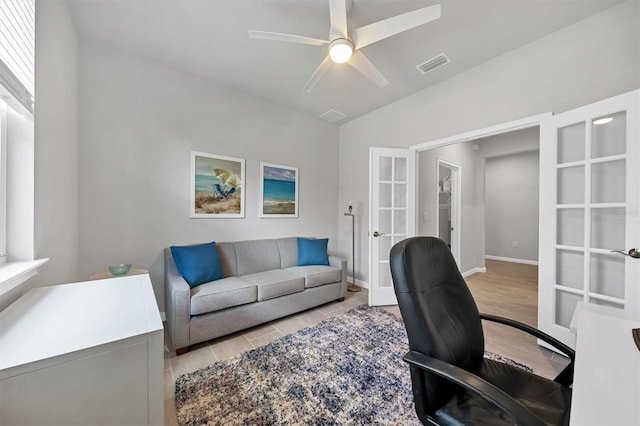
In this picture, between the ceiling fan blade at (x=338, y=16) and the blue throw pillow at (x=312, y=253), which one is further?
the blue throw pillow at (x=312, y=253)

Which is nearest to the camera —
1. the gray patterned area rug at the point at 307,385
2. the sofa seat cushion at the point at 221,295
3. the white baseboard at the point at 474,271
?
the gray patterned area rug at the point at 307,385

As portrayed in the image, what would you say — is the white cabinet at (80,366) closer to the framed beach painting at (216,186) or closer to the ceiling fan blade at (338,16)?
the framed beach painting at (216,186)

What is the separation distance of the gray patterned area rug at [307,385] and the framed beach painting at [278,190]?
1.81 meters

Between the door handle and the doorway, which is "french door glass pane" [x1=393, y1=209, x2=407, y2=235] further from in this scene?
Answer: the door handle

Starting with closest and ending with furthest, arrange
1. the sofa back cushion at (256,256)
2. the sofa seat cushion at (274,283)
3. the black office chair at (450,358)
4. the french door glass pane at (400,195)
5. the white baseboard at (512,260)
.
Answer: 1. the black office chair at (450,358)
2. the sofa seat cushion at (274,283)
3. the sofa back cushion at (256,256)
4. the french door glass pane at (400,195)
5. the white baseboard at (512,260)

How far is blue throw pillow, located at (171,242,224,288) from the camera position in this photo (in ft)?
7.76

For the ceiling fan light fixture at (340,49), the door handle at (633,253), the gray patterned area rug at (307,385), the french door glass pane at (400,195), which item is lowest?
the gray patterned area rug at (307,385)

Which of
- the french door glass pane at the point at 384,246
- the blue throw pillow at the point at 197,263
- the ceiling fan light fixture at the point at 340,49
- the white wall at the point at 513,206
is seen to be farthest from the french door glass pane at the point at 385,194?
the white wall at the point at 513,206

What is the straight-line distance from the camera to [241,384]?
65.2 inches

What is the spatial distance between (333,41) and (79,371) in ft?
7.63

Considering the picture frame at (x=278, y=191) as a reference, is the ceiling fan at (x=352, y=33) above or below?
above

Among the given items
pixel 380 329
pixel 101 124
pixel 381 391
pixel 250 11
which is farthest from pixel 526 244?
pixel 101 124

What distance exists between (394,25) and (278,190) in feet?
7.98

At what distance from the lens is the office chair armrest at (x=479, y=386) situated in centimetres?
68
